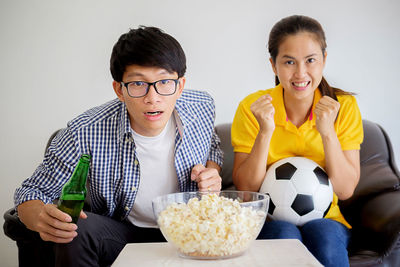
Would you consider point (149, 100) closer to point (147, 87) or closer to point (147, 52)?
point (147, 87)

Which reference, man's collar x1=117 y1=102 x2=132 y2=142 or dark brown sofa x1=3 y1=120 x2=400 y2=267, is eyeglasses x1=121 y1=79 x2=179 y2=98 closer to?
man's collar x1=117 y1=102 x2=132 y2=142

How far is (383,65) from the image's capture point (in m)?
2.54

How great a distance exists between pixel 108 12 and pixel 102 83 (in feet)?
1.33

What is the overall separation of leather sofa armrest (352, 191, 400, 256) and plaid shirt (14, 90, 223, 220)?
74 cm

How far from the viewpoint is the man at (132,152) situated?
4.85ft

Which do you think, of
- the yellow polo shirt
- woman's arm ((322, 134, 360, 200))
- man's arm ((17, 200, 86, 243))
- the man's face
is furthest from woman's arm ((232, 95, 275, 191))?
man's arm ((17, 200, 86, 243))

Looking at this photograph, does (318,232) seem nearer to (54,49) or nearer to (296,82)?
(296,82)

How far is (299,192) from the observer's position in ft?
5.09

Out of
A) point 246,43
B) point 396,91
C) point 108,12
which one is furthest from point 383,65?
point 108,12

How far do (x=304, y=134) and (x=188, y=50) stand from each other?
1.00 metres

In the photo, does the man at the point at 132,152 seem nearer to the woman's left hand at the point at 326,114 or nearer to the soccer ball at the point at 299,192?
the soccer ball at the point at 299,192

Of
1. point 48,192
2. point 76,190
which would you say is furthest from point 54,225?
point 48,192

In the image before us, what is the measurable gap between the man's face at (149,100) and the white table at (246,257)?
19.3 inches

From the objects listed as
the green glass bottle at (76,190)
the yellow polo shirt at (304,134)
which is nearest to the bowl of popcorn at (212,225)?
the green glass bottle at (76,190)
